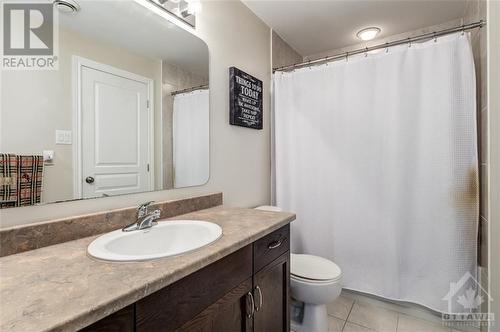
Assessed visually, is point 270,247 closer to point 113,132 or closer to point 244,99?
point 113,132

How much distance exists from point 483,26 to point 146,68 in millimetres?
1866

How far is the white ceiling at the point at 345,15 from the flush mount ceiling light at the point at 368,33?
5 centimetres

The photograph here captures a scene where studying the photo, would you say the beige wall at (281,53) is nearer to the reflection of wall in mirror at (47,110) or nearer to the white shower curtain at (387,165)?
the white shower curtain at (387,165)

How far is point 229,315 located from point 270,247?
1.13ft

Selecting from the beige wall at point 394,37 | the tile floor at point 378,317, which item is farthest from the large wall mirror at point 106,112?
the beige wall at point 394,37

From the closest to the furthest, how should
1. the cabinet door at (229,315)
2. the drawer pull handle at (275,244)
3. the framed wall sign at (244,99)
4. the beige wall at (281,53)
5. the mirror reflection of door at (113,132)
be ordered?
the cabinet door at (229,315) → the mirror reflection of door at (113,132) → the drawer pull handle at (275,244) → the framed wall sign at (244,99) → the beige wall at (281,53)

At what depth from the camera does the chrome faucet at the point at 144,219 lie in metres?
1.06

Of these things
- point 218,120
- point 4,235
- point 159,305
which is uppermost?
point 218,120

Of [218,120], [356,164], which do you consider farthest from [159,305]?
[356,164]

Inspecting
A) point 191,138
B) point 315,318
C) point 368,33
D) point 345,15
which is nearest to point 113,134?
point 191,138

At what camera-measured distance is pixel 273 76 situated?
2.27 metres

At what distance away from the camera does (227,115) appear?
1765 mm

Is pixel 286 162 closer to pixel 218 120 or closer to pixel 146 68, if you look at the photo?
pixel 218 120

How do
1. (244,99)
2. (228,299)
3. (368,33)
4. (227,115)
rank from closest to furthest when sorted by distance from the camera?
(228,299), (227,115), (244,99), (368,33)
